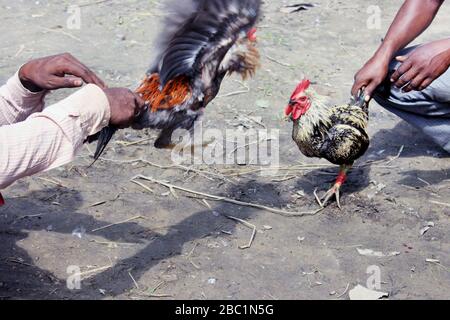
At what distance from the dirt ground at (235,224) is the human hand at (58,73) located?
3.64ft

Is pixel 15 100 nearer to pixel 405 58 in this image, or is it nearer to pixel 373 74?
pixel 373 74

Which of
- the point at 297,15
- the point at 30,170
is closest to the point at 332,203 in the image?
the point at 30,170

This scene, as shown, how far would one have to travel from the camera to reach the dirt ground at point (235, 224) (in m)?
3.82

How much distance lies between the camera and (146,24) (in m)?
7.21

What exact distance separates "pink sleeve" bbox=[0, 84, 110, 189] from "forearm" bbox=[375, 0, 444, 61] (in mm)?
2254

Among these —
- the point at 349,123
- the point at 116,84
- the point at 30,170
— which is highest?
the point at 30,170

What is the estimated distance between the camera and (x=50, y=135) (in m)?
2.82

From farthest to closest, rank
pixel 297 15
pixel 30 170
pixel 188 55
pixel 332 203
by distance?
pixel 297 15
pixel 332 203
pixel 188 55
pixel 30 170

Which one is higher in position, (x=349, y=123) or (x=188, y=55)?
(x=188, y=55)

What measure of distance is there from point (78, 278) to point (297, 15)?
449cm

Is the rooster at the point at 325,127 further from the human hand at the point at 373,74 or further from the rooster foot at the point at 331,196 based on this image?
the rooster foot at the point at 331,196

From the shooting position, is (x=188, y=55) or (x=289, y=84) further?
(x=289, y=84)

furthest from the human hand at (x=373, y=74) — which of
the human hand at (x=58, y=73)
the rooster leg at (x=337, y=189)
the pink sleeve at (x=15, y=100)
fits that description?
the pink sleeve at (x=15, y=100)
